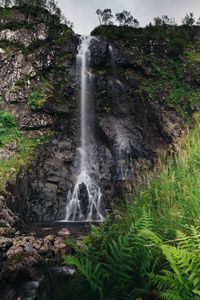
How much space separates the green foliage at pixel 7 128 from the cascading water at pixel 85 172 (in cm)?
316

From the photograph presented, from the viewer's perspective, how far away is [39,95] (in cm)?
1806

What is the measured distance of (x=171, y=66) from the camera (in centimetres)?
2148

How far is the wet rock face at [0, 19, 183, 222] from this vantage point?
14.9m

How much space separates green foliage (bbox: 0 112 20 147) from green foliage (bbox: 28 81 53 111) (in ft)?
4.14

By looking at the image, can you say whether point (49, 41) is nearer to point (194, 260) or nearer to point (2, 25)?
point (2, 25)

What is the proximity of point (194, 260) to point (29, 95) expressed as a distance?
1676cm

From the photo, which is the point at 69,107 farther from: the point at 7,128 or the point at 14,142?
the point at 14,142

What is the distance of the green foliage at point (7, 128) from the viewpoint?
52.4 ft

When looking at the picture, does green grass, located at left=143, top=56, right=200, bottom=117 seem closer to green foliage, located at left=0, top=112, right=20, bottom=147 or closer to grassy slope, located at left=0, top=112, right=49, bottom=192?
grassy slope, located at left=0, top=112, right=49, bottom=192

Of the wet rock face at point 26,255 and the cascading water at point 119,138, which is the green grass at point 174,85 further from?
the wet rock face at point 26,255

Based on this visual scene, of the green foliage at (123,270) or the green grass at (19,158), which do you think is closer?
the green foliage at (123,270)

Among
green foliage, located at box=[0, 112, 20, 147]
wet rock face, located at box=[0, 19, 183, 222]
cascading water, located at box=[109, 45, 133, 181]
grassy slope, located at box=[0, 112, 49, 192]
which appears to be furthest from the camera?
cascading water, located at box=[109, 45, 133, 181]

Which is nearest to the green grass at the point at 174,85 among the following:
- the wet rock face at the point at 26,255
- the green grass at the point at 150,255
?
the wet rock face at the point at 26,255

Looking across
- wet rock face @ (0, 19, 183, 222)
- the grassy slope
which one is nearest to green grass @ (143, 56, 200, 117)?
wet rock face @ (0, 19, 183, 222)
